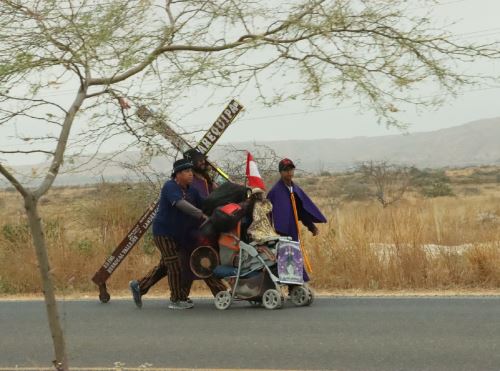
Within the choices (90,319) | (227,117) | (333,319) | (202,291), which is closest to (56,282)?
(202,291)

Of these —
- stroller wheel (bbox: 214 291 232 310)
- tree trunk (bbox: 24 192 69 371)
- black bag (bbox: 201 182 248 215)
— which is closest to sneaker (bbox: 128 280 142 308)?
stroller wheel (bbox: 214 291 232 310)

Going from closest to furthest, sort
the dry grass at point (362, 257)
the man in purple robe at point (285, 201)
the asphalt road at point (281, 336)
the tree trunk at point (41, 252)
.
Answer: the tree trunk at point (41, 252), the asphalt road at point (281, 336), the man in purple robe at point (285, 201), the dry grass at point (362, 257)

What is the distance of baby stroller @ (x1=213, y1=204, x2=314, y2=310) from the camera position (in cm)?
1001

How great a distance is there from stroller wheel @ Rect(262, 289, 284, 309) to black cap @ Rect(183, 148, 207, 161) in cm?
180

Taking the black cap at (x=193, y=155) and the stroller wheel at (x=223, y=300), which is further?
the stroller wheel at (x=223, y=300)

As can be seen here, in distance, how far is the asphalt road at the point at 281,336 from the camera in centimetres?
710

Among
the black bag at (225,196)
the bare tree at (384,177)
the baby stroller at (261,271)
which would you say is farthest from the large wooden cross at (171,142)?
the bare tree at (384,177)

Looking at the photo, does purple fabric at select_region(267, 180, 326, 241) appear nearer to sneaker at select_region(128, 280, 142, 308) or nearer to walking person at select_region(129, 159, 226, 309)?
walking person at select_region(129, 159, 226, 309)

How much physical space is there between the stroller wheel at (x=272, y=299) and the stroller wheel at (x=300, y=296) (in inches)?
11.7

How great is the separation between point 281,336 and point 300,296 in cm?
210

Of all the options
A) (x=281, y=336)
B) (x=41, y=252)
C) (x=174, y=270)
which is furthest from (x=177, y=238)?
(x=41, y=252)

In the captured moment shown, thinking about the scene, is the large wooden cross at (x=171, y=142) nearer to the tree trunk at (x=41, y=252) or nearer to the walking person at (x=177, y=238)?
the walking person at (x=177, y=238)

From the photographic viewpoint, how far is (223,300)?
33.9ft

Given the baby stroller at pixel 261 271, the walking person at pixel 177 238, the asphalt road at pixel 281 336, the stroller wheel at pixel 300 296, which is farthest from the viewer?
the walking person at pixel 177 238
